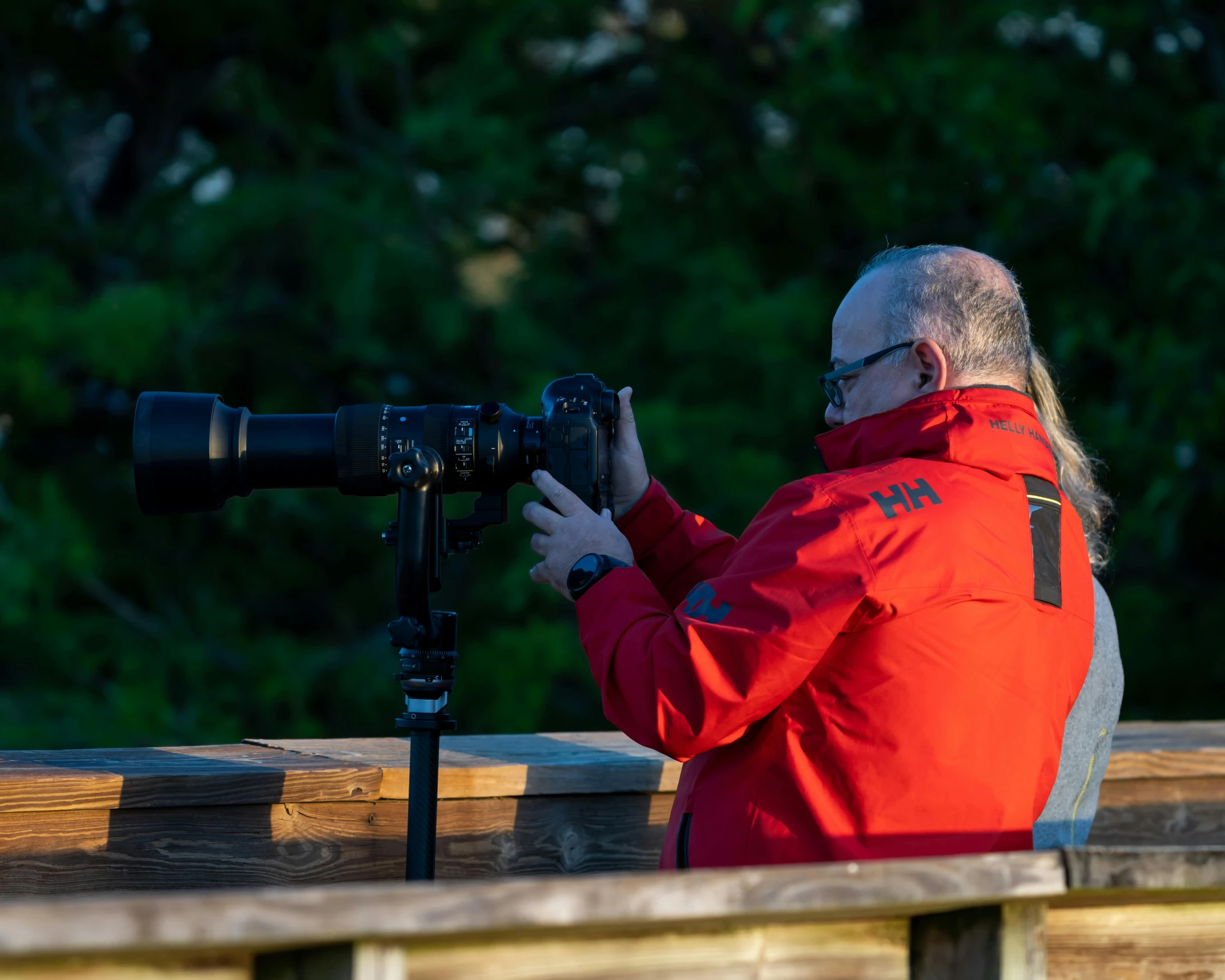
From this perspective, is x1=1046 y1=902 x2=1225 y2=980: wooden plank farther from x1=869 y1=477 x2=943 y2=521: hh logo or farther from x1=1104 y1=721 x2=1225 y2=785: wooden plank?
x1=1104 y1=721 x2=1225 y2=785: wooden plank

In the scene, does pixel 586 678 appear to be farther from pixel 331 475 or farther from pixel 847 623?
pixel 847 623

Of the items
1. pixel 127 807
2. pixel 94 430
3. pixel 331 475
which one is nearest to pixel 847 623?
pixel 331 475

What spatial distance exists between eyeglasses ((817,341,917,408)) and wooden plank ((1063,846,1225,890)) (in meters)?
0.76

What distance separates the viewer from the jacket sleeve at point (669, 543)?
2109 millimetres

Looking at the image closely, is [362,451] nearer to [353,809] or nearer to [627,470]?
[627,470]

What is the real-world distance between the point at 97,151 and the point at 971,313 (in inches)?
317

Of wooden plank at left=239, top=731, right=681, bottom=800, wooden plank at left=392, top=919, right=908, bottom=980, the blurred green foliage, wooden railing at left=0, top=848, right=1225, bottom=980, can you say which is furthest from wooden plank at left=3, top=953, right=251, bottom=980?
the blurred green foliage

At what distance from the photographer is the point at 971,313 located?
179 cm

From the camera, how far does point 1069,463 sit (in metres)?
2.19

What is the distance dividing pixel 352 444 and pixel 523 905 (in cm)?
107

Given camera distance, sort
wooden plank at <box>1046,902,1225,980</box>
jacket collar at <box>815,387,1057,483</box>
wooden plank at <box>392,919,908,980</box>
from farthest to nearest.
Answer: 1. jacket collar at <box>815,387,1057,483</box>
2. wooden plank at <box>1046,902,1225,980</box>
3. wooden plank at <box>392,919,908,980</box>

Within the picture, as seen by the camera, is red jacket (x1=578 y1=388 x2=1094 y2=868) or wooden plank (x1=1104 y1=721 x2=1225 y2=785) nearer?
red jacket (x1=578 y1=388 x2=1094 y2=868)

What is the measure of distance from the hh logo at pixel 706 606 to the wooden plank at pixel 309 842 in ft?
2.24

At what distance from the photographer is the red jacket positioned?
1.52 m
